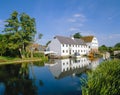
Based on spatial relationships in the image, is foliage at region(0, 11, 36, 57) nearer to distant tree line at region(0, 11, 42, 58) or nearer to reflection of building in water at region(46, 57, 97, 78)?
distant tree line at region(0, 11, 42, 58)

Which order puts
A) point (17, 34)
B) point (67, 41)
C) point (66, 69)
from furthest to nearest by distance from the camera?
1. point (67, 41)
2. point (17, 34)
3. point (66, 69)

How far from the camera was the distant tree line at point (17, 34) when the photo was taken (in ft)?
169

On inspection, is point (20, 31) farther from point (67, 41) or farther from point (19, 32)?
point (67, 41)

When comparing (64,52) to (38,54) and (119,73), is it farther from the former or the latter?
(119,73)

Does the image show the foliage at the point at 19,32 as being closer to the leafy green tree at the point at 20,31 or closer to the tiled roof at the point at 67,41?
the leafy green tree at the point at 20,31

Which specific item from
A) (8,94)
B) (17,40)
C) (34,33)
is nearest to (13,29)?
(17,40)

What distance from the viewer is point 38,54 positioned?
6138cm

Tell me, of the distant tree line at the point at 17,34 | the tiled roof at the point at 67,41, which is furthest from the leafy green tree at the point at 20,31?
the tiled roof at the point at 67,41

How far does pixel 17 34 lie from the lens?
50.9m

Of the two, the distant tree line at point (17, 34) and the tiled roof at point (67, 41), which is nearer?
the distant tree line at point (17, 34)

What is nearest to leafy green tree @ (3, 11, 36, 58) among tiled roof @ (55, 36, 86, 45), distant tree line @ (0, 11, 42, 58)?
distant tree line @ (0, 11, 42, 58)

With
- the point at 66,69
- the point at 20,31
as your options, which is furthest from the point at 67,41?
the point at 66,69

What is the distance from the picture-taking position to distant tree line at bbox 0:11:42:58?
169 ft

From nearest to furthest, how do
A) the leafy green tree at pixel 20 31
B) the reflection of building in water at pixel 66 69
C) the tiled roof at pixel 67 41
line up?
the reflection of building in water at pixel 66 69, the leafy green tree at pixel 20 31, the tiled roof at pixel 67 41
